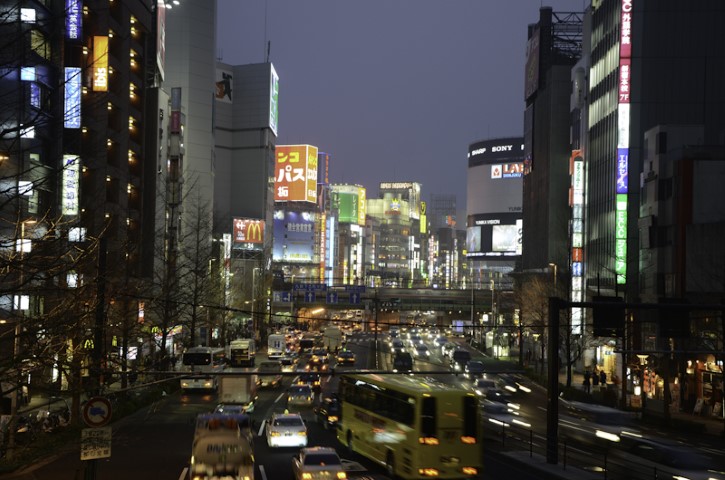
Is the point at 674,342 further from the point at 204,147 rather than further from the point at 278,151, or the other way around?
the point at 278,151

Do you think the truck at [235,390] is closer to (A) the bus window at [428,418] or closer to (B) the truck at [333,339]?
(A) the bus window at [428,418]

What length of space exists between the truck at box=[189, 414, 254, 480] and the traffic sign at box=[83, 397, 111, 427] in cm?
565

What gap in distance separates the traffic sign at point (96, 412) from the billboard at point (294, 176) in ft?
505

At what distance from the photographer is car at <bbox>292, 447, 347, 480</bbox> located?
73.6ft

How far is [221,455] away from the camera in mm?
22594

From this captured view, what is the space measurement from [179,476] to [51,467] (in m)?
4.45

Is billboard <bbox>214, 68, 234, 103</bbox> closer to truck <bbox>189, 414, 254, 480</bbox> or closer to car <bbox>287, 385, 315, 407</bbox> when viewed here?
car <bbox>287, 385, 315, 407</bbox>

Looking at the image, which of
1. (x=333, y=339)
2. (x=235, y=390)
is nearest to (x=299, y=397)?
(x=235, y=390)

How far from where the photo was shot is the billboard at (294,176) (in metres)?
171

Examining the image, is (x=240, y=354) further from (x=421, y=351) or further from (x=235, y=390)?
(x=421, y=351)

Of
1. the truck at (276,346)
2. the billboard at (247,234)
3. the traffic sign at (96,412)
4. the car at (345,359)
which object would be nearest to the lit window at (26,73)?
the traffic sign at (96,412)

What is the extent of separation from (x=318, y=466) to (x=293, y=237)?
500 feet

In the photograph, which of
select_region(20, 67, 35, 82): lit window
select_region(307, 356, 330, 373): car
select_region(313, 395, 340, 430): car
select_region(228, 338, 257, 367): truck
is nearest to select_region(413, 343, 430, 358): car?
select_region(307, 356, 330, 373): car

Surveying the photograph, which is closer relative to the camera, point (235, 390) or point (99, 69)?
point (235, 390)
